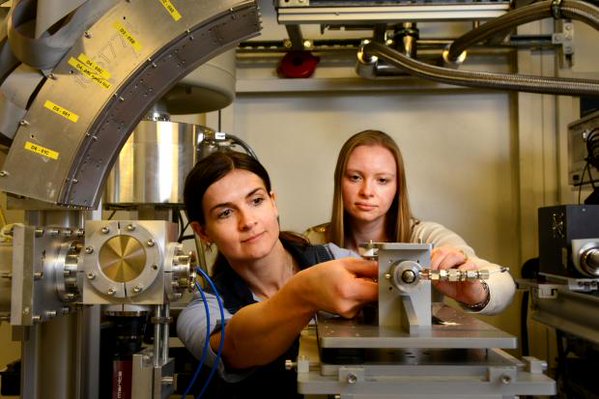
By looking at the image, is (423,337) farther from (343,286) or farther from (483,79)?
(483,79)

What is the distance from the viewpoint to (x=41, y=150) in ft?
2.78

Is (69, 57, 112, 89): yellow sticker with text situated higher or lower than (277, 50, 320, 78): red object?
lower

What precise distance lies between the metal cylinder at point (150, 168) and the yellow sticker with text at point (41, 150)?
286mm

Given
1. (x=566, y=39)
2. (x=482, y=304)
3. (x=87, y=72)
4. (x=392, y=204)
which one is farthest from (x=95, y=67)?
(x=566, y=39)

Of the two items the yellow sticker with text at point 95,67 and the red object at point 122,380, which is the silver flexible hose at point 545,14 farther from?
the red object at point 122,380

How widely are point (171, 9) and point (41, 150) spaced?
33 cm

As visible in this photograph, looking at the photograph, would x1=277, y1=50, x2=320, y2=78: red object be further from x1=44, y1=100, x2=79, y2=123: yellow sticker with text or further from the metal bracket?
x1=44, y1=100, x2=79, y2=123: yellow sticker with text

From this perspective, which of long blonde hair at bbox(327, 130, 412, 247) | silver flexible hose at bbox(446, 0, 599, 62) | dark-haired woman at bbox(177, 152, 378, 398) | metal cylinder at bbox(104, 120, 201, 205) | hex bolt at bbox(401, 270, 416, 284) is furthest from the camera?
long blonde hair at bbox(327, 130, 412, 247)

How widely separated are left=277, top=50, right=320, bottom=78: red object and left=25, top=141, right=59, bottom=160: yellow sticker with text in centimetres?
117

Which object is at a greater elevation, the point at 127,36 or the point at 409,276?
the point at 127,36

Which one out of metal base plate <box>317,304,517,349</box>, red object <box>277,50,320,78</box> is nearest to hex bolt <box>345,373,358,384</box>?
metal base plate <box>317,304,517,349</box>

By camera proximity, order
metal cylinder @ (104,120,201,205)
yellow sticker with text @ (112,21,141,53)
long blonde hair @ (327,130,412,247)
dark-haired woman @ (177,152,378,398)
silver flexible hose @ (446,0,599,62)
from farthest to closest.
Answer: long blonde hair @ (327,130,412,247), silver flexible hose @ (446,0,599,62), metal cylinder @ (104,120,201,205), yellow sticker with text @ (112,21,141,53), dark-haired woman @ (177,152,378,398)

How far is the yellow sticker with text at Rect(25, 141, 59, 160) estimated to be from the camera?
0.84 meters

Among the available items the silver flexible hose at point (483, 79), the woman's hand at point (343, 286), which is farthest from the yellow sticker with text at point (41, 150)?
the silver flexible hose at point (483, 79)
